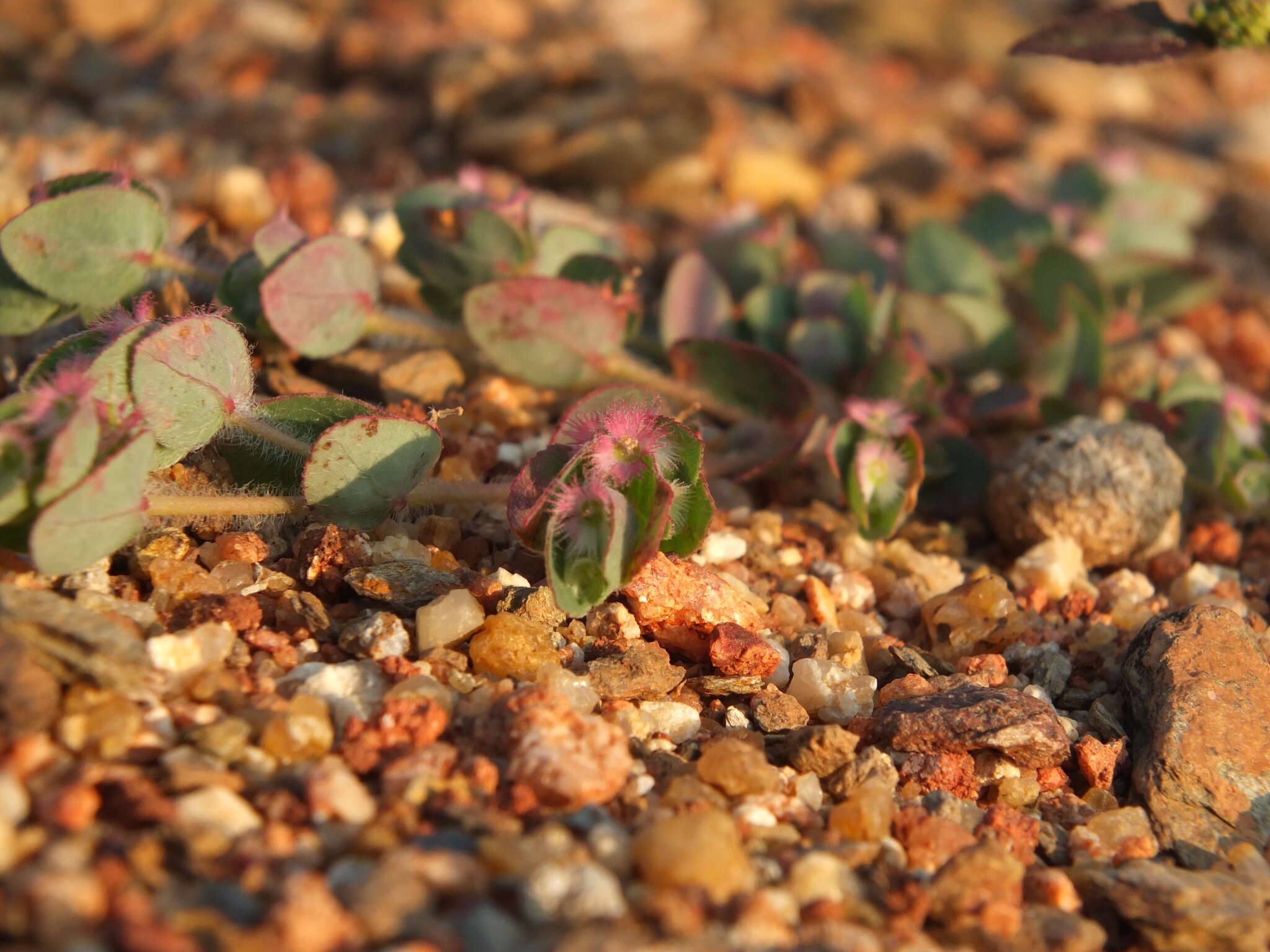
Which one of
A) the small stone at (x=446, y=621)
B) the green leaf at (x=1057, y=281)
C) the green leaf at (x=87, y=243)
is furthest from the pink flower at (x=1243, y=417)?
the green leaf at (x=87, y=243)

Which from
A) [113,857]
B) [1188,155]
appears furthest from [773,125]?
[113,857]

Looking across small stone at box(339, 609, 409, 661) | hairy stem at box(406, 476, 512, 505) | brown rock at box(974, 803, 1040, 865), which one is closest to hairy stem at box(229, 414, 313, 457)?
hairy stem at box(406, 476, 512, 505)

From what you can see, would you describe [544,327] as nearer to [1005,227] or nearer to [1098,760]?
[1098,760]

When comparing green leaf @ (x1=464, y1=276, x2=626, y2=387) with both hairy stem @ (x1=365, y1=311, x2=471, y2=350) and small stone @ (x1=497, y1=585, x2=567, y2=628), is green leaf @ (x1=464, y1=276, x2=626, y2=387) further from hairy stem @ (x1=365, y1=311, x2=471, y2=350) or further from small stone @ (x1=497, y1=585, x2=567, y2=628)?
small stone @ (x1=497, y1=585, x2=567, y2=628)

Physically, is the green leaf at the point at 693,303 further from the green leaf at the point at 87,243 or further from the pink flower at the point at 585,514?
the green leaf at the point at 87,243

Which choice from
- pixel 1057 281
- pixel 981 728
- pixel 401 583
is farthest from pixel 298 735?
pixel 1057 281

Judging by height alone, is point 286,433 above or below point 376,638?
above
